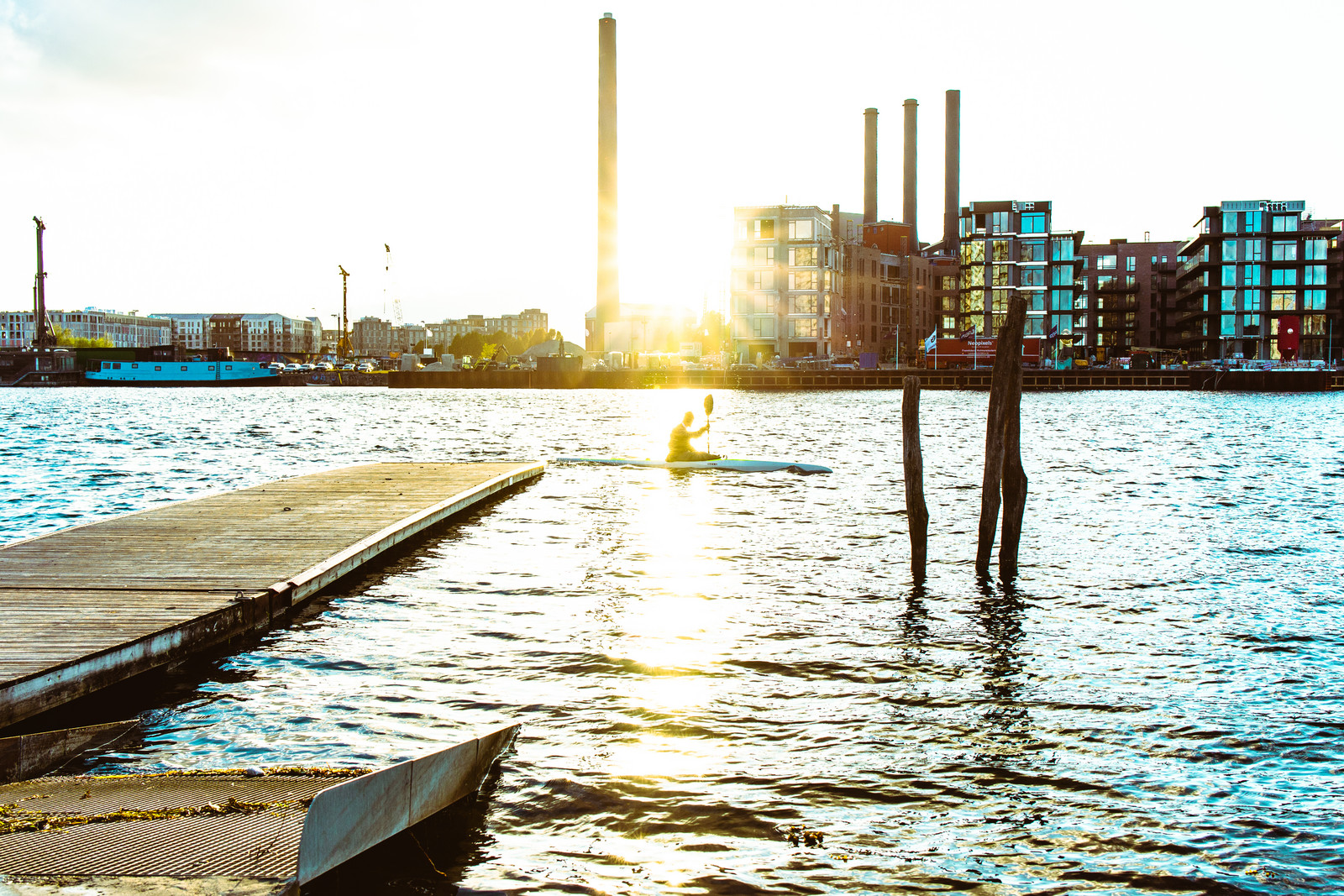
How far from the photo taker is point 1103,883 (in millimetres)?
6402

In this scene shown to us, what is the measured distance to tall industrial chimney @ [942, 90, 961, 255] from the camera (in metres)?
134

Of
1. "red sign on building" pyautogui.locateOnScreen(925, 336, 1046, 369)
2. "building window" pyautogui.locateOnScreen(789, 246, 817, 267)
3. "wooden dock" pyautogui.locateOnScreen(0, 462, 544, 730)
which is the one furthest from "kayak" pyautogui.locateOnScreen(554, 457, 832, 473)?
"red sign on building" pyautogui.locateOnScreen(925, 336, 1046, 369)

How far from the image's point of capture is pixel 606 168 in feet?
382

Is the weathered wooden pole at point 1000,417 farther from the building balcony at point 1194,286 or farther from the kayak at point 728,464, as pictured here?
the building balcony at point 1194,286

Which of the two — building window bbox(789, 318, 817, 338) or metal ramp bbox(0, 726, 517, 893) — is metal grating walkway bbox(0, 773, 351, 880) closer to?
metal ramp bbox(0, 726, 517, 893)

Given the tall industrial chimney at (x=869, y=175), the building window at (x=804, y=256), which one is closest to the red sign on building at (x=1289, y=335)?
the tall industrial chimney at (x=869, y=175)

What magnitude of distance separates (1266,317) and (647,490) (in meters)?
131

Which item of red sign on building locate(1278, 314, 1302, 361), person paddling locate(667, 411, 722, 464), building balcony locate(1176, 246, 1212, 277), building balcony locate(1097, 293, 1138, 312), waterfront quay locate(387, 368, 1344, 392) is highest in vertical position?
building balcony locate(1176, 246, 1212, 277)

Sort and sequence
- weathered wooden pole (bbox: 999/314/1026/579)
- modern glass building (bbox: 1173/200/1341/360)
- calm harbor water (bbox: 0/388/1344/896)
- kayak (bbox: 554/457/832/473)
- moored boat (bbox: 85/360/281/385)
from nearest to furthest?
1. calm harbor water (bbox: 0/388/1344/896)
2. weathered wooden pole (bbox: 999/314/1026/579)
3. kayak (bbox: 554/457/832/473)
4. modern glass building (bbox: 1173/200/1341/360)
5. moored boat (bbox: 85/360/281/385)

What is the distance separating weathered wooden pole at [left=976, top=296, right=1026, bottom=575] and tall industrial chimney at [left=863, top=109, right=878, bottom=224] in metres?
132

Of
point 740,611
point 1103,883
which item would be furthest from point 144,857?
point 740,611

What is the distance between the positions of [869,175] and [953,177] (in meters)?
11.8

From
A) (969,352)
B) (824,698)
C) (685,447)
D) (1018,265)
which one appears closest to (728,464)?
(685,447)

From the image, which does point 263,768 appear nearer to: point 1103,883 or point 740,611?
point 1103,883
